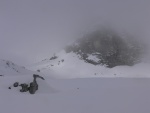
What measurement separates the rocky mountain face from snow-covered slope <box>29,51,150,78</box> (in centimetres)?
641

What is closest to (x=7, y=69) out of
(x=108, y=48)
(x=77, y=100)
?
(x=77, y=100)

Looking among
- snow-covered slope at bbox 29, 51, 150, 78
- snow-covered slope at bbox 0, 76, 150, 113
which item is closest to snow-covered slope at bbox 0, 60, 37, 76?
snow-covered slope at bbox 0, 76, 150, 113

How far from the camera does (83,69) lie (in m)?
136

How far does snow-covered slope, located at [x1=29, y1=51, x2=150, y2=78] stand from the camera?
123938mm

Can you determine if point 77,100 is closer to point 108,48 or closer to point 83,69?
point 83,69

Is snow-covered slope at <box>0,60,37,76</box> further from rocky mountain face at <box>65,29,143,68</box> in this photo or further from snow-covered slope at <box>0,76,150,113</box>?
rocky mountain face at <box>65,29,143,68</box>

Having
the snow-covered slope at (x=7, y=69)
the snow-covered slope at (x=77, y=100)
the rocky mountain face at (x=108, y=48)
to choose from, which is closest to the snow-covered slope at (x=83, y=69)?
the rocky mountain face at (x=108, y=48)

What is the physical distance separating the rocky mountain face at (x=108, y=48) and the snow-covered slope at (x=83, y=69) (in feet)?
21.0

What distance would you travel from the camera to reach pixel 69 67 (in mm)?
139875

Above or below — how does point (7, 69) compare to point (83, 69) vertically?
below

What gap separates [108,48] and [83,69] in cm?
4266

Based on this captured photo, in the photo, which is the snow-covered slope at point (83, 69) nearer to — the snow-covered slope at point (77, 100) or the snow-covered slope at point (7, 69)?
the snow-covered slope at point (7, 69)

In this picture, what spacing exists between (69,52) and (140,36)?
209 feet

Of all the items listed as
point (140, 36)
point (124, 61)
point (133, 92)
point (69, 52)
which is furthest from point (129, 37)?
point (133, 92)
